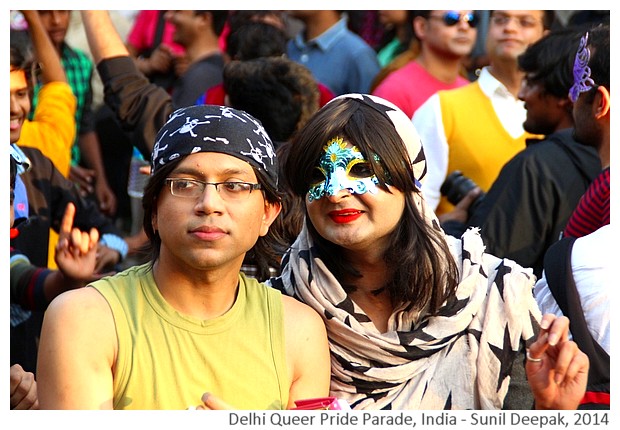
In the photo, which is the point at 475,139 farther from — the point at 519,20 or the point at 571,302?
the point at 571,302

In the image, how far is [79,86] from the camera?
25.4 ft

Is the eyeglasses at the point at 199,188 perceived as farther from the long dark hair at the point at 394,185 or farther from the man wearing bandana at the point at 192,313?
the long dark hair at the point at 394,185

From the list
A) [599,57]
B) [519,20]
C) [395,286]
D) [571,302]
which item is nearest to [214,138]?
[395,286]

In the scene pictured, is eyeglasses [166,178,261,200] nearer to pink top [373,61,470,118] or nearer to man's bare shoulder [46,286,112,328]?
man's bare shoulder [46,286,112,328]

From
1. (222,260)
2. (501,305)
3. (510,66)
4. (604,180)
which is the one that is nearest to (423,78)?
(510,66)

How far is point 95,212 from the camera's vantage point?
17.7 ft

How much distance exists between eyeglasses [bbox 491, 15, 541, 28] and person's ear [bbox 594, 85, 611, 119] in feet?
7.69

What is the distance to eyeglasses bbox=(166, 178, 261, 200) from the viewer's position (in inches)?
119

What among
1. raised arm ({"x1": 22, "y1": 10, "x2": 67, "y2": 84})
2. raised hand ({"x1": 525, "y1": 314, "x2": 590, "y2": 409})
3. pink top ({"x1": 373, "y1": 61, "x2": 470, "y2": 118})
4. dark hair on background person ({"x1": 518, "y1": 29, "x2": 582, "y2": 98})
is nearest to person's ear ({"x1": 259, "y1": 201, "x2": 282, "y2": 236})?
raised hand ({"x1": 525, "y1": 314, "x2": 590, "y2": 409})

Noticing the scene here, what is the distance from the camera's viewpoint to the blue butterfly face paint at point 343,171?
131 inches

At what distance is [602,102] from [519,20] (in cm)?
239

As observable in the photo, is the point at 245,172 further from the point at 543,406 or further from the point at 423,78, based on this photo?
the point at 423,78

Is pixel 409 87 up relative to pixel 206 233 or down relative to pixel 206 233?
up

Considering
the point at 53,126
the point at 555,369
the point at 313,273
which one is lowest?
the point at 555,369
